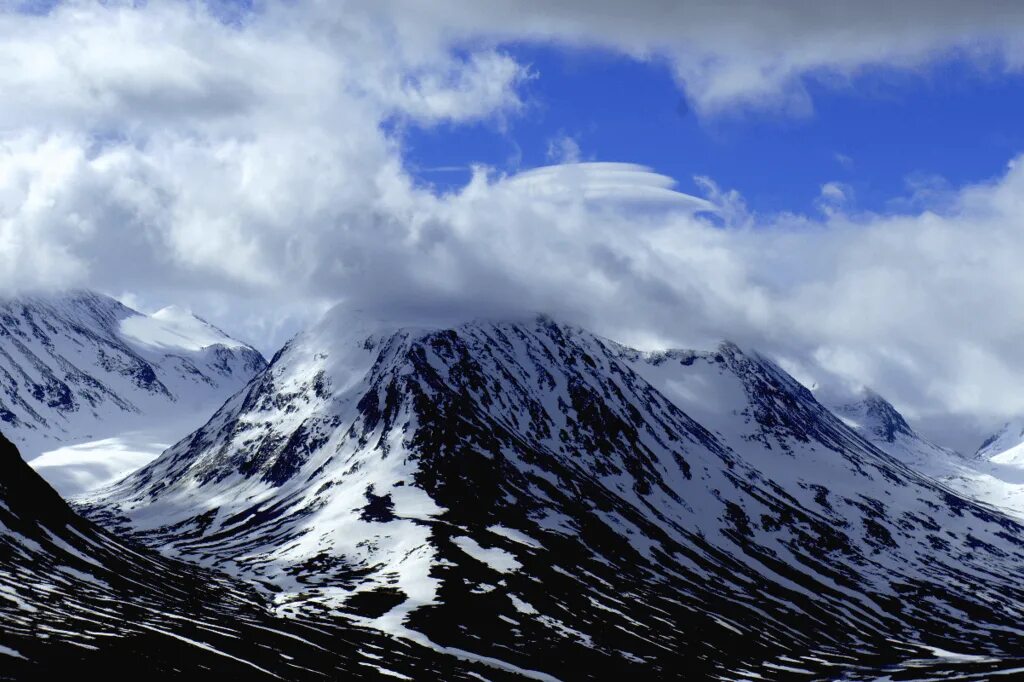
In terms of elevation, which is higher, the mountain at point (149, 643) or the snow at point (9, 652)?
the mountain at point (149, 643)

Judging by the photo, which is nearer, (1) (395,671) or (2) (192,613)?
(1) (395,671)

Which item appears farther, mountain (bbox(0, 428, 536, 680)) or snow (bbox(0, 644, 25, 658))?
mountain (bbox(0, 428, 536, 680))

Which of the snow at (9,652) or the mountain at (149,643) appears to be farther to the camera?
the mountain at (149,643)

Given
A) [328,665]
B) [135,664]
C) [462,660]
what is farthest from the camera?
Answer: [462,660]

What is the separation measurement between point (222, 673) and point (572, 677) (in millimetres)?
69545

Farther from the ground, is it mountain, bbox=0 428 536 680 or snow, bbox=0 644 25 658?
mountain, bbox=0 428 536 680

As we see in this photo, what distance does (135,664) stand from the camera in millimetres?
140000

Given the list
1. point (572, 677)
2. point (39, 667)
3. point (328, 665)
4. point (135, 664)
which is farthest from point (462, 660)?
point (39, 667)

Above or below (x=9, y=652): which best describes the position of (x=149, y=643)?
above

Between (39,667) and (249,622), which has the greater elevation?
(249,622)

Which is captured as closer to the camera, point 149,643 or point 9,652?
point 9,652

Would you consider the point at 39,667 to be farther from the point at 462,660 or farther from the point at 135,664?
the point at 462,660

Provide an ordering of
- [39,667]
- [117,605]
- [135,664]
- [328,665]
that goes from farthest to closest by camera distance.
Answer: [117,605] → [328,665] → [135,664] → [39,667]

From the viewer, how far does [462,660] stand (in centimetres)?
19725
